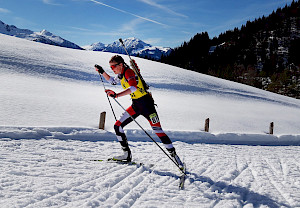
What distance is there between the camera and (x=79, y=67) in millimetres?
28719

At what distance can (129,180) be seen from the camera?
4.04 metres

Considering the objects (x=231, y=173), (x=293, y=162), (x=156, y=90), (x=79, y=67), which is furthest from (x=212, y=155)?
(x=79, y=67)

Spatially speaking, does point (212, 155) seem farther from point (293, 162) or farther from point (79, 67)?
point (79, 67)

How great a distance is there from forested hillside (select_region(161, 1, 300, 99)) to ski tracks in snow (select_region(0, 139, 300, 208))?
2763 inches

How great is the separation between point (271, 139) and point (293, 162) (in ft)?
13.3

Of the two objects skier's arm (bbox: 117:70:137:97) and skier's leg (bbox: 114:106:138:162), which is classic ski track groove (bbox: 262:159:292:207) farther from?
skier's arm (bbox: 117:70:137:97)

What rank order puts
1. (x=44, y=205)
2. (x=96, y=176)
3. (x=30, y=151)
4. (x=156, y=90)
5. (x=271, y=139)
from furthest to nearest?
(x=156, y=90), (x=271, y=139), (x=30, y=151), (x=96, y=176), (x=44, y=205)

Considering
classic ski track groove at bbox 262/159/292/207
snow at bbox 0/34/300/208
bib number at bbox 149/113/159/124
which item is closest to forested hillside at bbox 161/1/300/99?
Result: snow at bbox 0/34/300/208

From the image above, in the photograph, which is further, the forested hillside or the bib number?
the forested hillside

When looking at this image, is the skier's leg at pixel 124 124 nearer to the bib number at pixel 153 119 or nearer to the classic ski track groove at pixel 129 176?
the classic ski track groove at pixel 129 176

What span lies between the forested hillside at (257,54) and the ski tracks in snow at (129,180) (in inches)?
2763

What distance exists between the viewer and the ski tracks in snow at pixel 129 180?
3.21m

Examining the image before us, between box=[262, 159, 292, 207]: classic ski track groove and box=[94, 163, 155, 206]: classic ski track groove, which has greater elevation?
box=[94, 163, 155, 206]: classic ski track groove

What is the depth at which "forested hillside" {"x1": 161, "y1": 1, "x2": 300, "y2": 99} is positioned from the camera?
7663 centimetres
